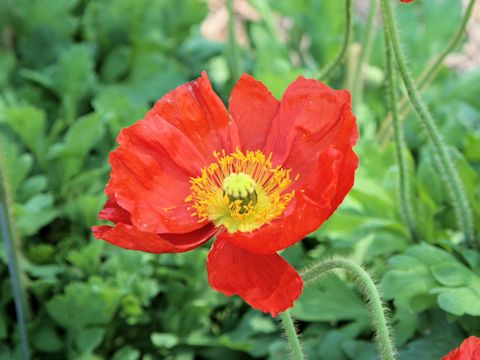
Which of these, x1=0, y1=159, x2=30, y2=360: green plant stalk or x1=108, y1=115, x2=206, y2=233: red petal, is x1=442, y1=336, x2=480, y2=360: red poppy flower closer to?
x1=108, y1=115, x2=206, y2=233: red petal

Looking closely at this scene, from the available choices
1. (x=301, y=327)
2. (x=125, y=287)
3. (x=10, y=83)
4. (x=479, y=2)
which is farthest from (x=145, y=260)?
(x=479, y=2)

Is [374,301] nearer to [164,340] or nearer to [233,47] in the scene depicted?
[164,340]

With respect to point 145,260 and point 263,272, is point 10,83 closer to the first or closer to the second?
point 145,260

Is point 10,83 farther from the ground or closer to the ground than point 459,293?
farther from the ground

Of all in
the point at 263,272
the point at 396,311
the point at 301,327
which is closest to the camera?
the point at 263,272

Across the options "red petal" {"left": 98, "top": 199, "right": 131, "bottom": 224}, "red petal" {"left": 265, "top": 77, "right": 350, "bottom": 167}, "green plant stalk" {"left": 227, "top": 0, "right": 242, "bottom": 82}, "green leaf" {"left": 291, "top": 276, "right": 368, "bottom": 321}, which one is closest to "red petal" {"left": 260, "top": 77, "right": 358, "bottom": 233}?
"red petal" {"left": 265, "top": 77, "right": 350, "bottom": 167}

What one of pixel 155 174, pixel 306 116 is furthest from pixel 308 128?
pixel 155 174
